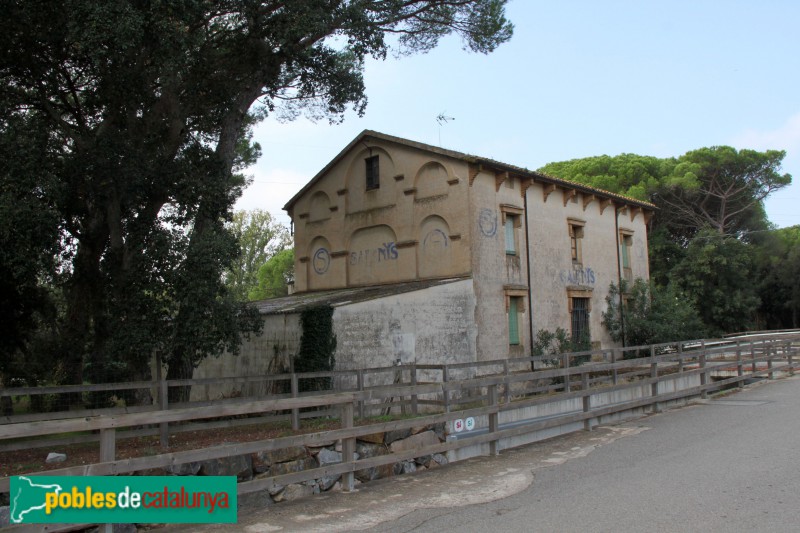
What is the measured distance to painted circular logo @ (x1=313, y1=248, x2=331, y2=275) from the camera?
24406 millimetres

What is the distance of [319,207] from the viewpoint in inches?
977

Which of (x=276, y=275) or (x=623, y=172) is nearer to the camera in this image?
(x=623, y=172)

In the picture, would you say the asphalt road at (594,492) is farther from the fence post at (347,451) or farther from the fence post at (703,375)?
the fence post at (703,375)

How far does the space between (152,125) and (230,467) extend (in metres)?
9.23

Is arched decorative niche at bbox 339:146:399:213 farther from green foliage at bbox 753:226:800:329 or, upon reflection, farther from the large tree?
green foliage at bbox 753:226:800:329

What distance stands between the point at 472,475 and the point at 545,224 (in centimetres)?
1640

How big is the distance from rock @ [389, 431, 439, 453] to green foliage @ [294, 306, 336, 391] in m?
7.22

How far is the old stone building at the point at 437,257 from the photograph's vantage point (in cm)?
1792

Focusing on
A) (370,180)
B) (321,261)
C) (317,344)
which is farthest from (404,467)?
(321,261)

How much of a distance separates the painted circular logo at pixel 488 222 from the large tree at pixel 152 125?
20.9 feet

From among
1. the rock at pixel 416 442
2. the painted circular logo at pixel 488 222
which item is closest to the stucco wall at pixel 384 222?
the painted circular logo at pixel 488 222

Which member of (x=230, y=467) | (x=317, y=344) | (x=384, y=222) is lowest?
(x=230, y=467)

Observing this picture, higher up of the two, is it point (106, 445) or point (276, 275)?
point (276, 275)

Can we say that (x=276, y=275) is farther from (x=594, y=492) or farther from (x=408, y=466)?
(x=594, y=492)
